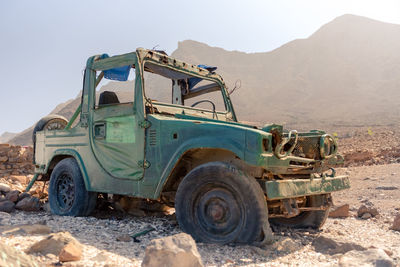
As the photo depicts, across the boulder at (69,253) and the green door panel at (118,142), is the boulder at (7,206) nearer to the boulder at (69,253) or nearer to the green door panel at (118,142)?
the green door panel at (118,142)

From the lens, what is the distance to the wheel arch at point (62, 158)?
500 centimetres

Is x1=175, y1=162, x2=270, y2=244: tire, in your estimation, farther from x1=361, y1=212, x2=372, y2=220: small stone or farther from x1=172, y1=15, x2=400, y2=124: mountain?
x1=172, y1=15, x2=400, y2=124: mountain

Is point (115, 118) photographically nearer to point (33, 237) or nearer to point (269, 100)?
point (33, 237)

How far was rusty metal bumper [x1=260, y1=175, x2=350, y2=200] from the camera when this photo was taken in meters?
3.48

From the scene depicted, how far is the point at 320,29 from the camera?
270 ft

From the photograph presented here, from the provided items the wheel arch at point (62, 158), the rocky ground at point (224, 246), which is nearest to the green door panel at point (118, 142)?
the wheel arch at point (62, 158)

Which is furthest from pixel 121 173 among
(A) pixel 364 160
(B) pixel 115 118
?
(A) pixel 364 160

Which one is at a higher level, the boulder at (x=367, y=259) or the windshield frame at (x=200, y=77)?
the windshield frame at (x=200, y=77)

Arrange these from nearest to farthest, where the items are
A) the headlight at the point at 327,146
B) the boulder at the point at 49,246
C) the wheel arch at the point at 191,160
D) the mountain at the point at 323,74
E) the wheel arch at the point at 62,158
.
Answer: the boulder at the point at 49,246 < the wheel arch at the point at 191,160 < the headlight at the point at 327,146 < the wheel arch at the point at 62,158 < the mountain at the point at 323,74

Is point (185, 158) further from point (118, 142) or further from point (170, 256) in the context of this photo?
point (170, 256)

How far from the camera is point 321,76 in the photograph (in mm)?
62562

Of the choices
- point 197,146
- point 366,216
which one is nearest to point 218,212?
point 197,146

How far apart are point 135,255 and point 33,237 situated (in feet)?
3.47

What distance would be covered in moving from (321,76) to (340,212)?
6059 centimetres
